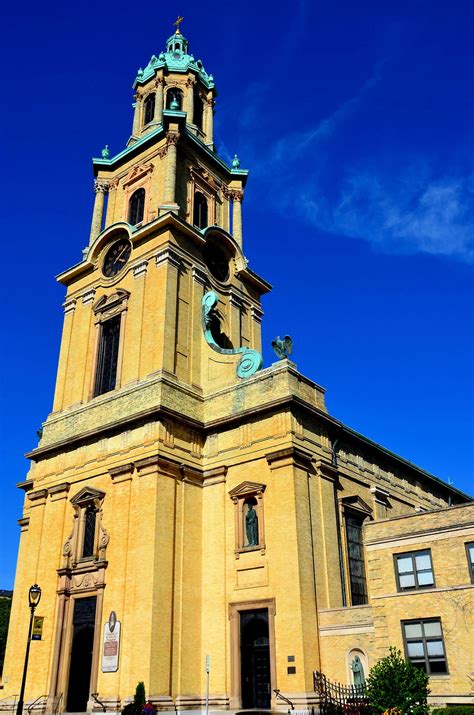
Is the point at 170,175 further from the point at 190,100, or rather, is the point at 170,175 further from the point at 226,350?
the point at 226,350

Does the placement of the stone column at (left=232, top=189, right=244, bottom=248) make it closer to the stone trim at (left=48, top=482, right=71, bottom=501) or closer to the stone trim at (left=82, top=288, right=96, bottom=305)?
the stone trim at (left=82, top=288, right=96, bottom=305)

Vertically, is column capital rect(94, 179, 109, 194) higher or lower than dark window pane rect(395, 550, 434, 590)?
higher

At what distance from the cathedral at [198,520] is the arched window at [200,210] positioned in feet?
3.92

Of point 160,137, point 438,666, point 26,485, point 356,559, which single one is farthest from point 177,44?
point 438,666

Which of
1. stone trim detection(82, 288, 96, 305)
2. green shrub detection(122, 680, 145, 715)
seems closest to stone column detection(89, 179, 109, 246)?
stone trim detection(82, 288, 96, 305)

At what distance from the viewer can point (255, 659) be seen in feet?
87.3

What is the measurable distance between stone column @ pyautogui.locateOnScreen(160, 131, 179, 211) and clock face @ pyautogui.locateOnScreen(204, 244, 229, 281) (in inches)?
124

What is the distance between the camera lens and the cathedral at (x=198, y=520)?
24.1 m

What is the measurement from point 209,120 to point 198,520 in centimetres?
2780

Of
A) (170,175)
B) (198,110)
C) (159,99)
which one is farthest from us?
(198,110)

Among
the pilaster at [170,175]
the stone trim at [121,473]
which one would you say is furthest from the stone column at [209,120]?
the stone trim at [121,473]

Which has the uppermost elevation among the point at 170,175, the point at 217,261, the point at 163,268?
the point at 170,175

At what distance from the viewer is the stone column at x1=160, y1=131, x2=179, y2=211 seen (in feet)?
121

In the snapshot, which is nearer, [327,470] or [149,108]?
[327,470]
